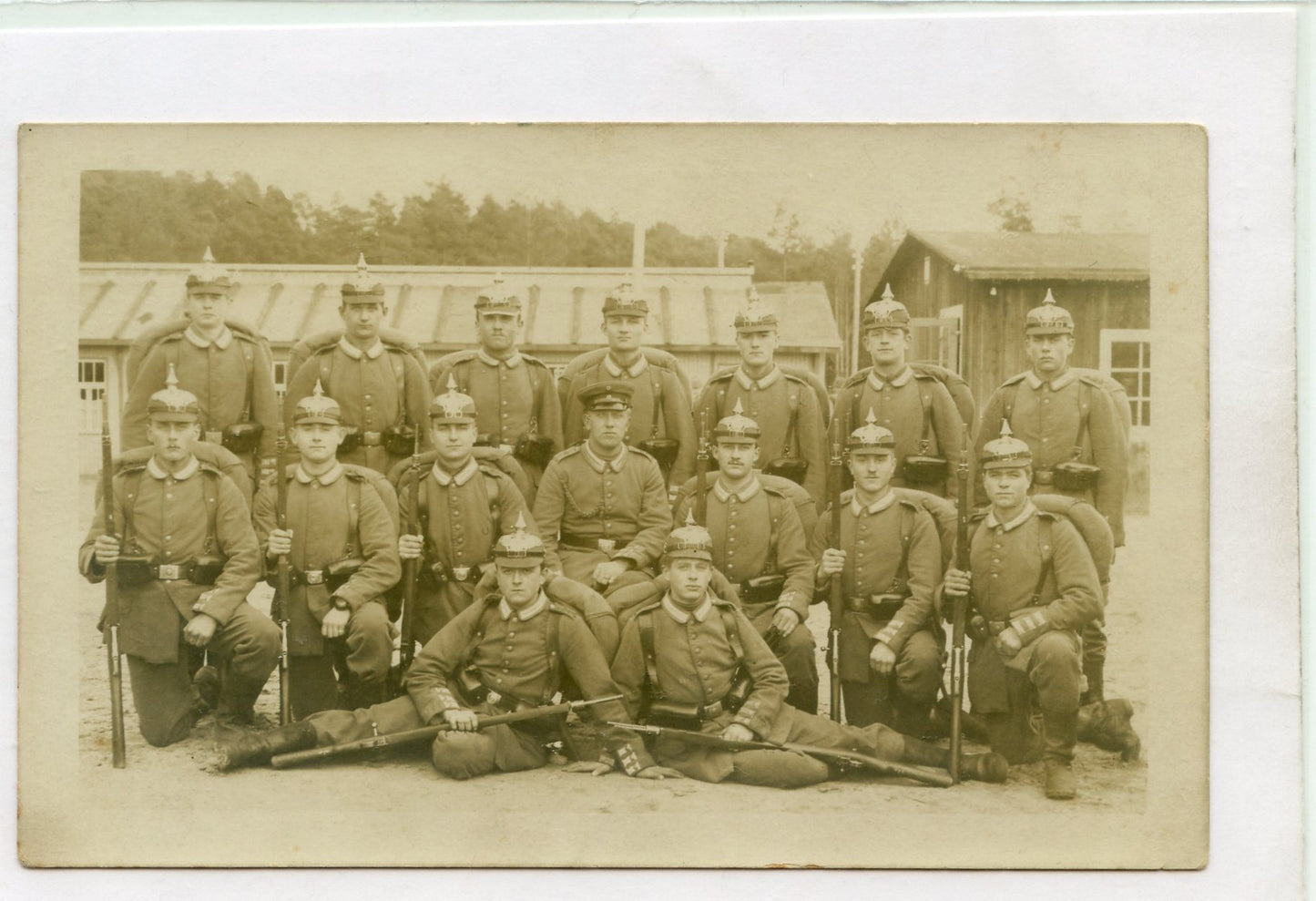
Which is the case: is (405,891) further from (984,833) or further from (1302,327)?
(1302,327)

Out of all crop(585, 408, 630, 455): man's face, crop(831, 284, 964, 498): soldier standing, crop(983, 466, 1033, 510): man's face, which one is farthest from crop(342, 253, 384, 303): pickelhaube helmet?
crop(983, 466, 1033, 510): man's face

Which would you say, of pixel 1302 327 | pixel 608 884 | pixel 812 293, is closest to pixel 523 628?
pixel 608 884

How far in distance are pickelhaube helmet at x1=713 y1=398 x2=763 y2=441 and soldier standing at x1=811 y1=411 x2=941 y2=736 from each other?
1.04 ft

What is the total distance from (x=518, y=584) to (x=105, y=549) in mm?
1252

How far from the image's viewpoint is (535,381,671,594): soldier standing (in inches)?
113

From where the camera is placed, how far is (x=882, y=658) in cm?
281

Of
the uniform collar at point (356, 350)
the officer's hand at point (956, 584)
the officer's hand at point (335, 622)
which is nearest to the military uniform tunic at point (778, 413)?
the officer's hand at point (956, 584)

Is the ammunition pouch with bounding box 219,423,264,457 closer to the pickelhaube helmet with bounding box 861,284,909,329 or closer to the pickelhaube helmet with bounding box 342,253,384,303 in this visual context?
the pickelhaube helmet with bounding box 342,253,384,303

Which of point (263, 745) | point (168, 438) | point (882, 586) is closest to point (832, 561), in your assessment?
point (882, 586)

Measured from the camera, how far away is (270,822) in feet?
9.15

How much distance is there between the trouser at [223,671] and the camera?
284cm

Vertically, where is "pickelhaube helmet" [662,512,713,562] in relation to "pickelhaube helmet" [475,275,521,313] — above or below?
below

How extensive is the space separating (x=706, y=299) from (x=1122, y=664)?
1670 mm

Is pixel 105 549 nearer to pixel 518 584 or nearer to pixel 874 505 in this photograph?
pixel 518 584
